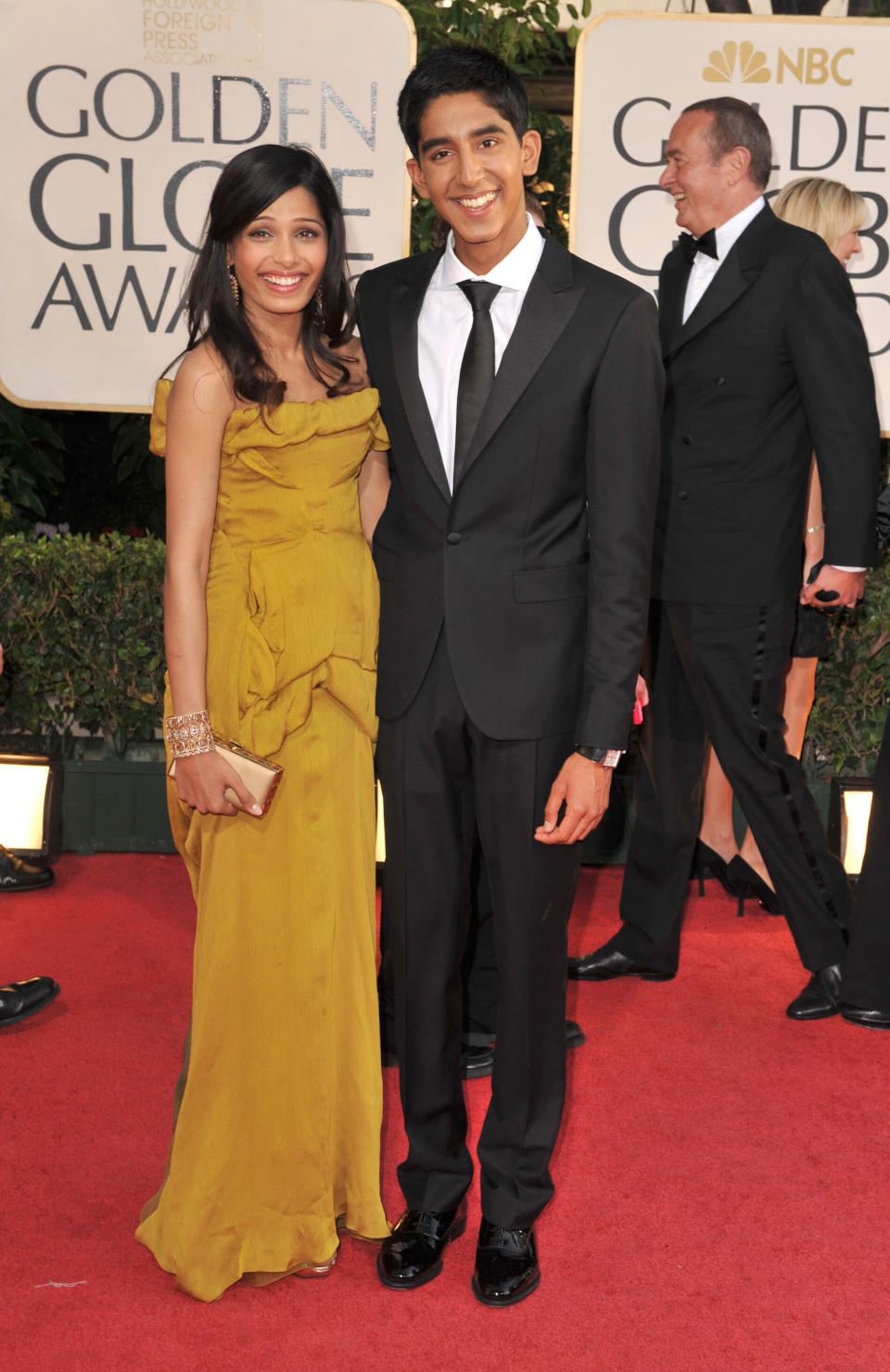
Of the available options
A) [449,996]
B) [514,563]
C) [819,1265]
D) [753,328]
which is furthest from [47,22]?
[819,1265]

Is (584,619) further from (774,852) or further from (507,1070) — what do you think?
(774,852)

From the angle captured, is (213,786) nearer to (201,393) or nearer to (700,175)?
(201,393)

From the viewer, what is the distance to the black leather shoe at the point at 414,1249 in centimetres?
243

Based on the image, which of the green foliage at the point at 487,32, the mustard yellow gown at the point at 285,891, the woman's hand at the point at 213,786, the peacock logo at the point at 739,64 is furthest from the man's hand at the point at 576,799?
the green foliage at the point at 487,32

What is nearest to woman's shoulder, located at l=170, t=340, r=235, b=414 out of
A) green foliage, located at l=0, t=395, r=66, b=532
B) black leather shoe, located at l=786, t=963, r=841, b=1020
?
black leather shoe, located at l=786, t=963, r=841, b=1020

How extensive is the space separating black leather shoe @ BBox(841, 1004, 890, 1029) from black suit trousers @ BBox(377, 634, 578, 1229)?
4.61 feet

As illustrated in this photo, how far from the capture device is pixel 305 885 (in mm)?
2418

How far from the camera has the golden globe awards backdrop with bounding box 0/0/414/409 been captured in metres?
4.40

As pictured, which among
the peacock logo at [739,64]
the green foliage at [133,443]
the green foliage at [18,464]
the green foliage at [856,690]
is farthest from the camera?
the green foliage at [133,443]

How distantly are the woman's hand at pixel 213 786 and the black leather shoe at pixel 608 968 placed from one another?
176 cm

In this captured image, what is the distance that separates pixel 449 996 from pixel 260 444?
1.01 meters

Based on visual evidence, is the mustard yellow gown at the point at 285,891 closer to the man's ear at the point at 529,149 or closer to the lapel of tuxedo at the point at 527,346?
the lapel of tuxedo at the point at 527,346

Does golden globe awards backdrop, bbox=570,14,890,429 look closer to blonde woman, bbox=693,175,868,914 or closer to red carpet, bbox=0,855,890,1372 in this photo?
blonde woman, bbox=693,175,868,914

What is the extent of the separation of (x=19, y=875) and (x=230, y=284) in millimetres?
2614
